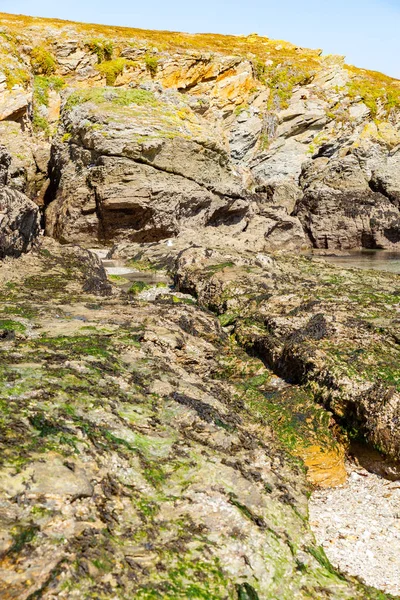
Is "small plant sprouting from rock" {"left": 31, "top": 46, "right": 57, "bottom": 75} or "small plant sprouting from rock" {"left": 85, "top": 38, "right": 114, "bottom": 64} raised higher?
"small plant sprouting from rock" {"left": 85, "top": 38, "right": 114, "bottom": 64}

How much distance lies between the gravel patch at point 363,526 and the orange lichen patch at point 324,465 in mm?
178

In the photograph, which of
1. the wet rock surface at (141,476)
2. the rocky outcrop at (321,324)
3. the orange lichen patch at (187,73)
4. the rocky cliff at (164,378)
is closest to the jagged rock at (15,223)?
the rocky cliff at (164,378)

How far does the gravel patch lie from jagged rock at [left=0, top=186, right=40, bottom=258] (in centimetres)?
1275

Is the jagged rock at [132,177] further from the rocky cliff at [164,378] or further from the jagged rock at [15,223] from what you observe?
the jagged rock at [15,223]

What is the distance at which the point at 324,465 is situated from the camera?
9586 millimetres

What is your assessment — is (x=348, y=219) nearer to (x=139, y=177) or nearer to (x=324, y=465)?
(x=139, y=177)

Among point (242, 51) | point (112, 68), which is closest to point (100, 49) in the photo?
point (112, 68)

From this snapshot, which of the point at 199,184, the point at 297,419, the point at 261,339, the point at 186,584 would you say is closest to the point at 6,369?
the point at 186,584

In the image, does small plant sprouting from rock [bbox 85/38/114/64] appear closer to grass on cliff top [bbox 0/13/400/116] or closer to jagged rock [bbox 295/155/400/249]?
grass on cliff top [bbox 0/13/400/116]

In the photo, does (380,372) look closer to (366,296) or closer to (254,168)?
(366,296)

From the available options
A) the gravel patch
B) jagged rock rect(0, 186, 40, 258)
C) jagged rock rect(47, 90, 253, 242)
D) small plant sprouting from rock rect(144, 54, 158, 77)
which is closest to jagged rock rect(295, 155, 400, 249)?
jagged rock rect(47, 90, 253, 242)

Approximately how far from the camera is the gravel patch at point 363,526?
6.96m

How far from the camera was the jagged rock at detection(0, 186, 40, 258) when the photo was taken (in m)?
16.7

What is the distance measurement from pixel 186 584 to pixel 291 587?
55.1 inches
